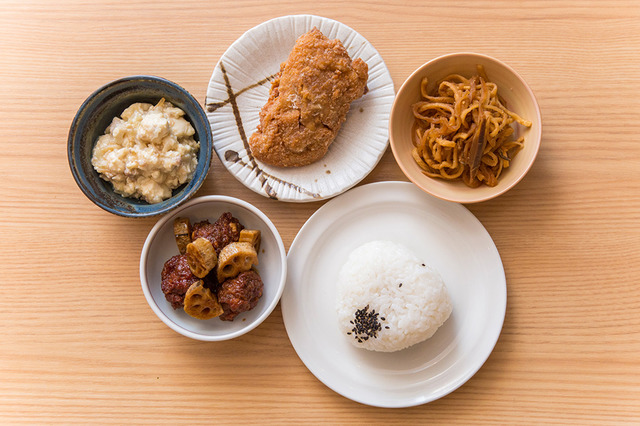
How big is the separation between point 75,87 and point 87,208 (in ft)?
1.97

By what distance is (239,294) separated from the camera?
2035mm

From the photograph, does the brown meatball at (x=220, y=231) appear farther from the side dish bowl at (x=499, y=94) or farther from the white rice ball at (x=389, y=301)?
the side dish bowl at (x=499, y=94)

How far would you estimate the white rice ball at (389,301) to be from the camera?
2.09 m

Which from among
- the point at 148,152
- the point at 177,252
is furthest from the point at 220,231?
the point at 148,152

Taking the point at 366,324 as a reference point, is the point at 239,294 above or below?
above

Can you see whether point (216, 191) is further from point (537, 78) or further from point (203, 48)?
point (537, 78)

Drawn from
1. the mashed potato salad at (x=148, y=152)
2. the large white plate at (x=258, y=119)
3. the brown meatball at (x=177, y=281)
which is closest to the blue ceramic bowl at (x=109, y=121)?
the mashed potato salad at (x=148, y=152)

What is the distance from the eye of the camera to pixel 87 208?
90.5 inches

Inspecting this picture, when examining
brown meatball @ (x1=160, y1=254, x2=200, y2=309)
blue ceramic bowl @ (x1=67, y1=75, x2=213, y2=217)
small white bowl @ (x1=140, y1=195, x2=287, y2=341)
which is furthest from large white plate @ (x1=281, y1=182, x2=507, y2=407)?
blue ceramic bowl @ (x1=67, y1=75, x2=213, y2=217)

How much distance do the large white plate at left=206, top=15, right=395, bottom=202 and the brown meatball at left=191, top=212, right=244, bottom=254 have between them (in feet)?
0.63

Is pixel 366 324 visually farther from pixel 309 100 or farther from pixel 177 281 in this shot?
pixel 309 100

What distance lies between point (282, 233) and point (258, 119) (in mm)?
Result: 567

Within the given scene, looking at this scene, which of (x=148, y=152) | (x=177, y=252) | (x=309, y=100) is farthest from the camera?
(x=177, y=252)

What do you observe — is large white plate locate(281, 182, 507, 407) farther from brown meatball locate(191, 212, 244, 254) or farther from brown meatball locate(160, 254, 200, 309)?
brown meatball locate(160, 254, 200, 309)
